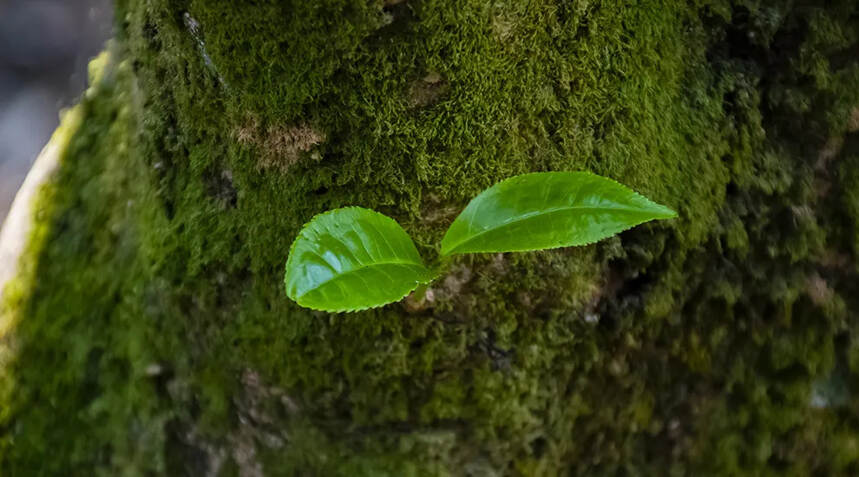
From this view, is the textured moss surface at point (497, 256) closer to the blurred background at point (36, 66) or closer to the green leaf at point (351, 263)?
the green leaf at point (351, 263)

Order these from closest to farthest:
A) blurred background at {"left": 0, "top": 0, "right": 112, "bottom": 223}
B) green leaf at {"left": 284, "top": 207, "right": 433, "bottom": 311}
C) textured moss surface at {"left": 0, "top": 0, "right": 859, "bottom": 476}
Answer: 1. green leaf at {"left": 284, "top": 207, "right": 433, "bottom": 311}
2. textured moss surface at {"left": 0, "top": 0, "right": 859, "bottom": 476}
3. blurred background at {"left": 0, "top": 0, "right": 112, "bottom": 223}

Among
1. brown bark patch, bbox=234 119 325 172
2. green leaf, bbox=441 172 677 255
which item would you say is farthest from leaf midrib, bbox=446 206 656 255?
brown bark patch, bbox=234 119 325 172

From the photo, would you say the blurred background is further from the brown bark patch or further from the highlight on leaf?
the highlight on leaf

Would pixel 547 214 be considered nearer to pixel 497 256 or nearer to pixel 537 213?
pixel 537 213

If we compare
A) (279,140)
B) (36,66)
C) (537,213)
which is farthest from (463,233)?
A: (36,66)

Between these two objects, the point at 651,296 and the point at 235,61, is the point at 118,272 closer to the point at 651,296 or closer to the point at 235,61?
the point at 235,61

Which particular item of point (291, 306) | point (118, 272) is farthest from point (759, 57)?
point (118, 272)

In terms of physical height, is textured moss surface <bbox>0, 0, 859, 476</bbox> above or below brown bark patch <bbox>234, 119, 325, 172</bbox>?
below
